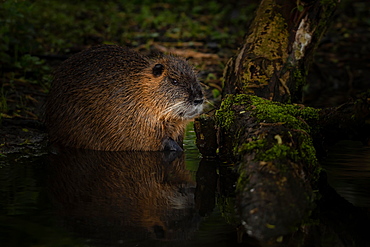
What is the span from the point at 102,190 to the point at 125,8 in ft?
25.2

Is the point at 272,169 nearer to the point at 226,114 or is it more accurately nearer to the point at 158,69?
the point at 226,114

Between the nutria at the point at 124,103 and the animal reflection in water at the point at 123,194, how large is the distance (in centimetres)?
14

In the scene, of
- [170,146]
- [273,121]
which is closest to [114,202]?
[273,121]

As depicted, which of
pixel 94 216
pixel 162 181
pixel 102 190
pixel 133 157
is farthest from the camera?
pixel 133 157

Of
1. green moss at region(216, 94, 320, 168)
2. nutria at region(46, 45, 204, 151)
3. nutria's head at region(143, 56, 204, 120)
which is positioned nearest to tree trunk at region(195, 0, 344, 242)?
green moss at region(216, 94, 320, 168)

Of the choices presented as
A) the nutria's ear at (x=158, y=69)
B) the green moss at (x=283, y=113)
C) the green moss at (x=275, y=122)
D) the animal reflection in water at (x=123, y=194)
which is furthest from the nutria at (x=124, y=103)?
the green moss at (x=283, y=113)

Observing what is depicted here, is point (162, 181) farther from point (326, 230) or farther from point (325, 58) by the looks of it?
point (325, 58)

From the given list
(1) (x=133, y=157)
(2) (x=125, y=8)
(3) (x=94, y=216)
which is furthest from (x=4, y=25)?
(2) (x=125, y=8)

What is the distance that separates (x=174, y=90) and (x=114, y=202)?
1.68 meters

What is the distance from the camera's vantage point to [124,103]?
187 inches

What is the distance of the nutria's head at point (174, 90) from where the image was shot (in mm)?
4648

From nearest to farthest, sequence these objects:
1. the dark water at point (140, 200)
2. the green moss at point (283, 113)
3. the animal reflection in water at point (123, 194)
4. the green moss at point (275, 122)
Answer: the dark water at point (140, 200) < the animal reflection in water at point (123, 194) < the green moss at point (275, 122) < the green moss at point (283, 113)

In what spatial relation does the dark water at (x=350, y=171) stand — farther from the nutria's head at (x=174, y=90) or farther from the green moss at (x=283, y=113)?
the nutria's head at (x=174, y=90)

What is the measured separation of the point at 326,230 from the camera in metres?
2.73
